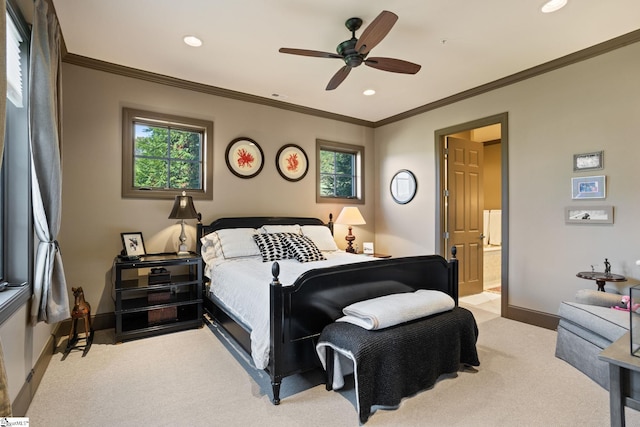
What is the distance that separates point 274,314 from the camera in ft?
6.95

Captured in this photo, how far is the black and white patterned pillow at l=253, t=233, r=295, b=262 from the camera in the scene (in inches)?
140

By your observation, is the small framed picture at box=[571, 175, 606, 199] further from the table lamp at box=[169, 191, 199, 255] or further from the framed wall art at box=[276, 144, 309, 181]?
the table lamp at box=[169, 191, 199, 255]

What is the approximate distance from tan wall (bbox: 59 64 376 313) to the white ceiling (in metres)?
0.32

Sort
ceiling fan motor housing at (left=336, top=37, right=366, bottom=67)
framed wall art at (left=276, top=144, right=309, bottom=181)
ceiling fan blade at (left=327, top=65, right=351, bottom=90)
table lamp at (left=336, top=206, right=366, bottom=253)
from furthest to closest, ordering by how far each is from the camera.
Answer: table lamp at (left=336, top=206, right=366, bottom=253)
framed wall art at (left=276, top=144, right=309, bottom=181)
ceiling fan blade at (left=327, top=65, right=351, bottom=90)
ceiling fan motor housing at (left=336, top=37, right=366, bottom=67)

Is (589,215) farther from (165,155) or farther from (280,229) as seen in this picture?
(165,155)

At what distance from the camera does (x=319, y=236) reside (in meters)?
4.38

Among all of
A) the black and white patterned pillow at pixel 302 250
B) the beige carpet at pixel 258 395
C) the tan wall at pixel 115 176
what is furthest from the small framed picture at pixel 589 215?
the tan wall at pixel 115 176

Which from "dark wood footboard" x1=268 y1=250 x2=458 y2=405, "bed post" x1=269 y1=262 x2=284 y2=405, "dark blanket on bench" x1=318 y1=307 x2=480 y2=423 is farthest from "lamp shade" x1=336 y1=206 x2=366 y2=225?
"bed post" x1=269 y1=262 x2=284 y2=405

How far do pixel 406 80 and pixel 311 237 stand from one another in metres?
2.29

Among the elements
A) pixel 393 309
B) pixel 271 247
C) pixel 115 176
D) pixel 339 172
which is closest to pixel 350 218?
pixel 339 172

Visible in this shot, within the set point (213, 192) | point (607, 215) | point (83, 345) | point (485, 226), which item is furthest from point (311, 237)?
point (485, 226)

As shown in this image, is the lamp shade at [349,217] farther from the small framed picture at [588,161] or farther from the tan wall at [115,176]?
the small framed picture at [588,161]

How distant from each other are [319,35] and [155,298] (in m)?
3.06

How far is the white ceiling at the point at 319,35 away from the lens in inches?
101
